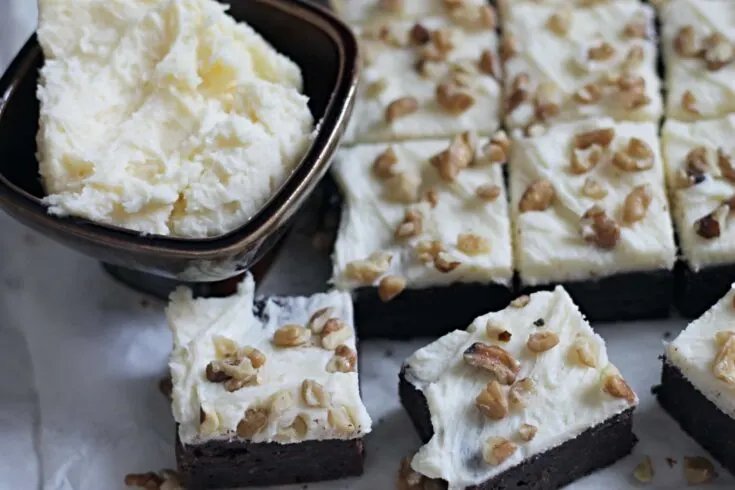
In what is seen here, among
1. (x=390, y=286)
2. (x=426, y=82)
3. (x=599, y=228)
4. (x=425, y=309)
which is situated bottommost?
(x=425, y=309)

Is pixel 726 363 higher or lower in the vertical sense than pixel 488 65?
lower

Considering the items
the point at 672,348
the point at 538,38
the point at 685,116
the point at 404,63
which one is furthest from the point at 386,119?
the point at 672,348

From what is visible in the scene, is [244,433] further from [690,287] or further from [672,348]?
[690,287]

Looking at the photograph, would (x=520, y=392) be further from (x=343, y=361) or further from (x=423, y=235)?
(x=423, y=235)

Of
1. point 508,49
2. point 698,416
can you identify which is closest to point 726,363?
point 698,416

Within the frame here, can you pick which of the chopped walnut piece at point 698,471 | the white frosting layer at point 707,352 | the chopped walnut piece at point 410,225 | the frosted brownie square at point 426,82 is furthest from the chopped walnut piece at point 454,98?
the chopped walnut piece at point 698,471

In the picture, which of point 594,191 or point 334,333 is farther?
point 594,191

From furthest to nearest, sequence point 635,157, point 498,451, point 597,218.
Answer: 1. point 635,157
2. point 597,218
3. point 498,451
